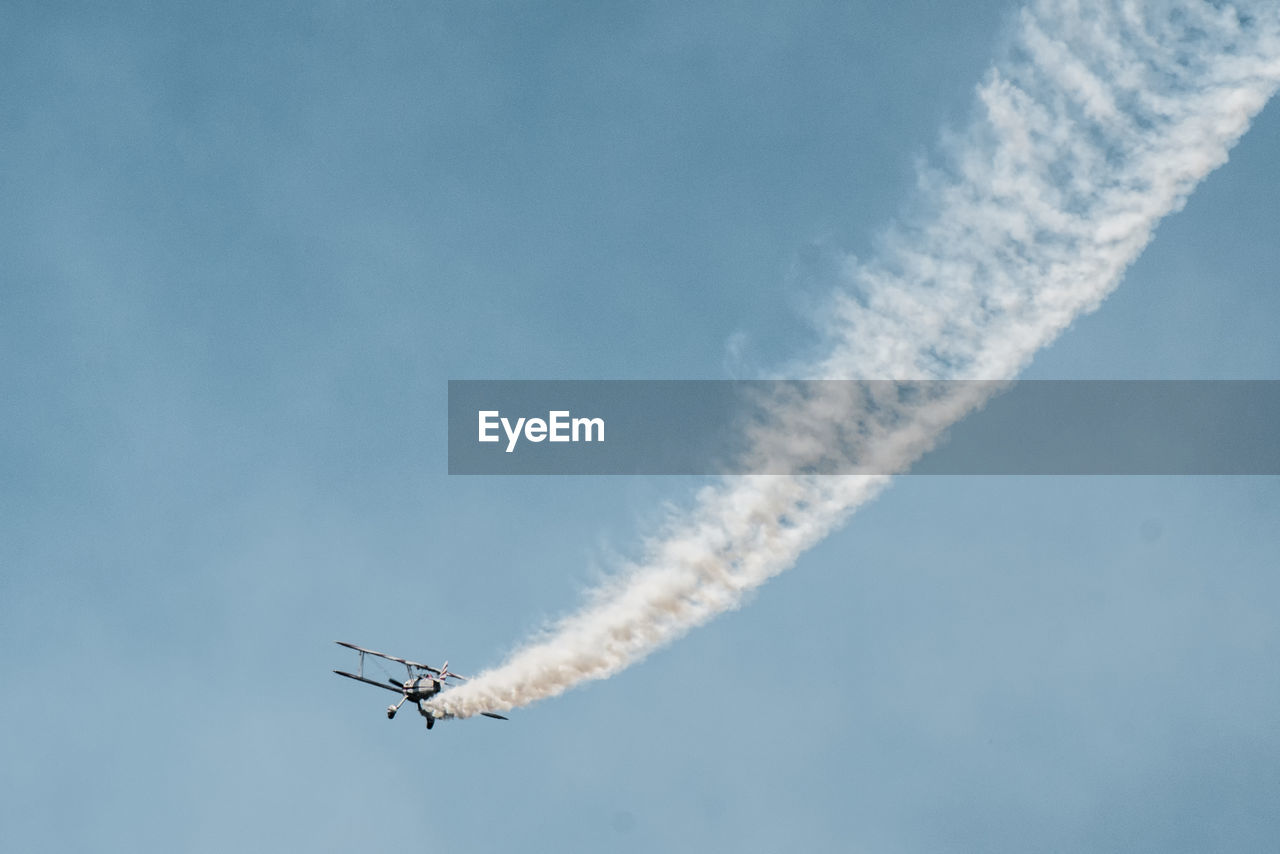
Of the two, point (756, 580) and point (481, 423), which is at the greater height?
point (481, 423)

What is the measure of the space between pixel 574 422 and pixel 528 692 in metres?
16.5

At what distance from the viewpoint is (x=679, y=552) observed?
7038cm


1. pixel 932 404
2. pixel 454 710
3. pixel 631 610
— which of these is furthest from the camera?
pixel 454 710

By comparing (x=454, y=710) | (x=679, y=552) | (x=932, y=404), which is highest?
(x=932, y=404)

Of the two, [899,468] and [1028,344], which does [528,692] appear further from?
[1028,344]

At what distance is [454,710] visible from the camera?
3177 inches

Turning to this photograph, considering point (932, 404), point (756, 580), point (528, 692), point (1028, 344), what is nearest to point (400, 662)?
point (528, 692)

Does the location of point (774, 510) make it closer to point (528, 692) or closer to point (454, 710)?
point (528, 692)

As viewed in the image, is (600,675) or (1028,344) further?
(600,675)

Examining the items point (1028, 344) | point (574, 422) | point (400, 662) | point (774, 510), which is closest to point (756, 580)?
point (774, 510)

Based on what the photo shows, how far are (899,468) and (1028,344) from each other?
348 inches

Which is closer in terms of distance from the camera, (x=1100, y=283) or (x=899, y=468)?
(x=1100, y=283)

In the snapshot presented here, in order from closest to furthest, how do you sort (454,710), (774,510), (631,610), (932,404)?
1. (932,404)
2. (774,510)
3. (631,610)
4. (454,710)

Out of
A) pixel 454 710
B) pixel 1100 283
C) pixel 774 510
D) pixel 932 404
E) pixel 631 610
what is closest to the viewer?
pixel 1100 283
